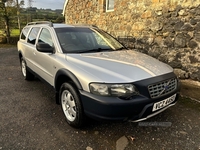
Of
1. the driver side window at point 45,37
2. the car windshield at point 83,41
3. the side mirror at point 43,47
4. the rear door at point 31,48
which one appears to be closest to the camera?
the side mirror at point 43,47

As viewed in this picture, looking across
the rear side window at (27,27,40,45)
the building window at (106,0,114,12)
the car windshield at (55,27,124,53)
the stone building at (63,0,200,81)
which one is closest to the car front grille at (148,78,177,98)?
the car windshield at (55,27,124,53)

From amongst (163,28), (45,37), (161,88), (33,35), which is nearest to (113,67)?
(161,88)

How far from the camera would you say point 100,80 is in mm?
2262

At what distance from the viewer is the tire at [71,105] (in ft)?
8.28

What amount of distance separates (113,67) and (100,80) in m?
0.39

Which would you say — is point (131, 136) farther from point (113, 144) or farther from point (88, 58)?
point (88, 58)

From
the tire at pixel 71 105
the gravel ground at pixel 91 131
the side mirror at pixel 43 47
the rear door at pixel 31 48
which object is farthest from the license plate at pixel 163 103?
the rear door at pixel 31 48

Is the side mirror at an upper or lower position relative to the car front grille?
upper

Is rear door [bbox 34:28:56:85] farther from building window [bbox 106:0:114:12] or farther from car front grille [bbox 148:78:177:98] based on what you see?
building window [bbox 106:0:114:12]

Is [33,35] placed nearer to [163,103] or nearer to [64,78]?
[64,78]

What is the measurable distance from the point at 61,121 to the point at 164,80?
6.15 feet

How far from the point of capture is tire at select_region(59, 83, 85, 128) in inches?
99.3

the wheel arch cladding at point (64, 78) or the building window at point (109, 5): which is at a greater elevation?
the building window at point (109, 5)

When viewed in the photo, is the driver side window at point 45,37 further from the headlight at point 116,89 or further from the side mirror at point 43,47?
the headlight at point 116,89
